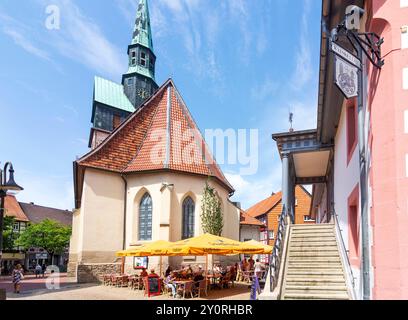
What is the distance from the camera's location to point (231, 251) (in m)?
14.9

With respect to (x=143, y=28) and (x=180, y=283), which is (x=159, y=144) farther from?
(x=143, y=28)

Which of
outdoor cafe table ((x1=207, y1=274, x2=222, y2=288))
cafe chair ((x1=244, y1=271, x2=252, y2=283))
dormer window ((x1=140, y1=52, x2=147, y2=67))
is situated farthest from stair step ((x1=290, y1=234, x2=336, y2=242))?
dormer window ((x1=140, y1=52, x2=147, y2=67))

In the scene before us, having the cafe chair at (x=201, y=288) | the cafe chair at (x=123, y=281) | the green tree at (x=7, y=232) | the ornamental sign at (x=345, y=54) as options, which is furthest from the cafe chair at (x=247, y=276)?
the green tree at (x=7, y=232)

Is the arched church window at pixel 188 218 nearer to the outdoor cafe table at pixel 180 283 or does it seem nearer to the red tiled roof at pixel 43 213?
the outdoor cafe table at pixel 180 283

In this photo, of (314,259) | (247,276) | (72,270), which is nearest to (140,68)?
(72,270)

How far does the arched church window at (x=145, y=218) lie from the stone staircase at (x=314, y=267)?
11.9 m

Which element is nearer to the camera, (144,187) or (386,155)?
(386,155)

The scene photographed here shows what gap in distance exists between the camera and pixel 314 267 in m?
9.80

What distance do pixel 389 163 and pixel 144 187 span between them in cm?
1849

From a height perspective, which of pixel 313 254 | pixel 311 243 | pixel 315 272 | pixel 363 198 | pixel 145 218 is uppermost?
pixel 363 198

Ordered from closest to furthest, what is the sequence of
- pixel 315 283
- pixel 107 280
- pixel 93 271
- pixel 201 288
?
pixel 315 283 → pixel 201 288 → pixel 107 280 → pixel 93 271

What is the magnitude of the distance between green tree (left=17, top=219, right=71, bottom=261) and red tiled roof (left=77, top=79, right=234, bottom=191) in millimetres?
32594

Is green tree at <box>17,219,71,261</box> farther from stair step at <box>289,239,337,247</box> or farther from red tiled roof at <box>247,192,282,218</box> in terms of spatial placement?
stair step at <box>289,239,337,247</box>

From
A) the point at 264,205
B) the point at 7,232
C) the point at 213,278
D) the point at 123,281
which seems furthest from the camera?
the point at 264,205
